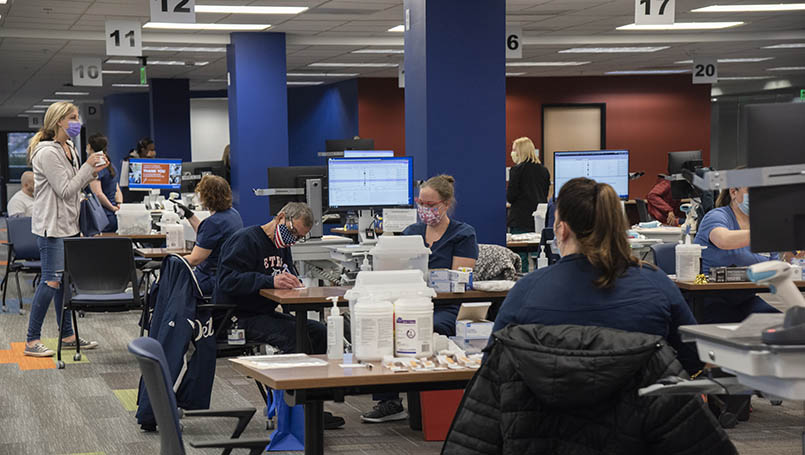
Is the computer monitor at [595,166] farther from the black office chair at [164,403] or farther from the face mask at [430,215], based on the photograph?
the black office chair at [164,403]

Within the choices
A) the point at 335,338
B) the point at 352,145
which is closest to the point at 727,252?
the point at 335,338

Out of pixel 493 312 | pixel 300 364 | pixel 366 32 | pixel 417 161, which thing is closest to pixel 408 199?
pixel 417 161

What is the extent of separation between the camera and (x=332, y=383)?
3039 millimetres

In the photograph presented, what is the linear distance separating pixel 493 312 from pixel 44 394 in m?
2.96

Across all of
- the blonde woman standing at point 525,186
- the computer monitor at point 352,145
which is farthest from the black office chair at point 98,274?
the computer monitor at point 352,145

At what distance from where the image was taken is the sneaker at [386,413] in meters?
5.32

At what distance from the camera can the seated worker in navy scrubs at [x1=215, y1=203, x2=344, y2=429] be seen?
16.6ft

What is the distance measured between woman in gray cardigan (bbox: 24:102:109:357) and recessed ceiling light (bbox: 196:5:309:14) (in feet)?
13.3

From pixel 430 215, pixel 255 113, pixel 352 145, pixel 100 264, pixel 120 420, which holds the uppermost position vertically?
pixel 255 113

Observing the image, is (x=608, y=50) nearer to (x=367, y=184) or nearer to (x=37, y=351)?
(x=367, y=184)

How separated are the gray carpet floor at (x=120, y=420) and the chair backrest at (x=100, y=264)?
0.59 meters

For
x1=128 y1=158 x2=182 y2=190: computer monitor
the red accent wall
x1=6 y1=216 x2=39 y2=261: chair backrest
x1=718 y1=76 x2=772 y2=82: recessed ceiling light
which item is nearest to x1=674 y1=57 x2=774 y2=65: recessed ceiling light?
the red accent wall

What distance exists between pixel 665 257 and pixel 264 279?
2325 millimetres

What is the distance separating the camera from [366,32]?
1288 cm
